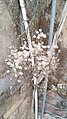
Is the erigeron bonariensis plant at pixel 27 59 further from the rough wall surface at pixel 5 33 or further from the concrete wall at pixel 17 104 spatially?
the concrete wall at pixel 17 104

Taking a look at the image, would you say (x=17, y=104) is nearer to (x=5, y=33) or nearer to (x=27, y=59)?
(x=27, y=59)

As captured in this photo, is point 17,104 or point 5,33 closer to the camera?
point 5,33

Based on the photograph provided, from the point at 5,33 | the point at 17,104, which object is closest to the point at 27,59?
the point at 5,33

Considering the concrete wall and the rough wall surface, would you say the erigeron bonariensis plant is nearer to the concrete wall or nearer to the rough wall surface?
the rough wall surface

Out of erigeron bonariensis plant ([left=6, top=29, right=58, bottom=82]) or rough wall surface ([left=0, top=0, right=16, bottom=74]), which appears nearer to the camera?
rough wall surface ([left=0, top=0, right=16, bottom=74])

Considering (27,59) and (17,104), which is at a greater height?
(27,59)

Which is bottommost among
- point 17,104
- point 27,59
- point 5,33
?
point 17,104

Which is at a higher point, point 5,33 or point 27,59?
point 5,33

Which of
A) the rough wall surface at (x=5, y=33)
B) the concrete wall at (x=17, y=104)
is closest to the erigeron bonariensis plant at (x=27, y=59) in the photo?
the rough wall surface at (x=5, y=33)

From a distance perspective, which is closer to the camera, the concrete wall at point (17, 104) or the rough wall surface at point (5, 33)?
the rough wall surface at point (5, 33)

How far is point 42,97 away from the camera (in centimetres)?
238

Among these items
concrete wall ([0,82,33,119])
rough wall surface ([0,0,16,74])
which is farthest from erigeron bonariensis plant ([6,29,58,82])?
concrete wall ([0,82,33,119])

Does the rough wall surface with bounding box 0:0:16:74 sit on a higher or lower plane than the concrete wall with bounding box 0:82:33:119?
higher

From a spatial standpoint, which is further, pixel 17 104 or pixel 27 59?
pixel 17 104
